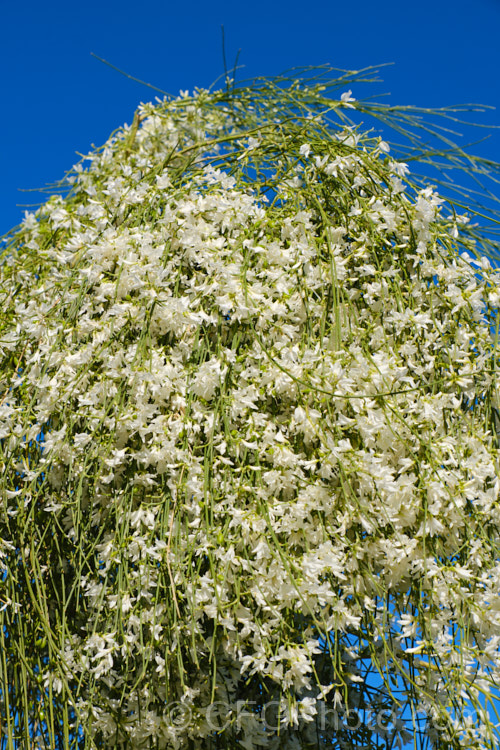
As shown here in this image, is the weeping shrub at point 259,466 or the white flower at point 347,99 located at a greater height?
the white flower at point 347,99

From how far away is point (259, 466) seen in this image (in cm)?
106

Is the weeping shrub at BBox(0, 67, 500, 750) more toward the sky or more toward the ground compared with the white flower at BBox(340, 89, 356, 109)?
more toward the ground

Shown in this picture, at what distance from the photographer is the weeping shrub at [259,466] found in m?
1.04

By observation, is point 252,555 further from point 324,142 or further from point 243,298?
point 324,142

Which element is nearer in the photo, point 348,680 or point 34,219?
point 348,680

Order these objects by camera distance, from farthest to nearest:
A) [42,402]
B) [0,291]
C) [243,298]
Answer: [0,291]
[42,402]
[243,298]

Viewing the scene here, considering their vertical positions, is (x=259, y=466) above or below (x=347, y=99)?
below

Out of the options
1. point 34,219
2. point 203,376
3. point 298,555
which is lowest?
point 298,555

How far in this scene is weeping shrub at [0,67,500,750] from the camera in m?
1.04

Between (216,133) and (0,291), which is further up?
(216,133)

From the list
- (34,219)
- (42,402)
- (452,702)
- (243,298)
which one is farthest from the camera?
(34,219)

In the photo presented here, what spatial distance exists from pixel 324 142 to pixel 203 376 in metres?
0.53

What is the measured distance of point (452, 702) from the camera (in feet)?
3.34

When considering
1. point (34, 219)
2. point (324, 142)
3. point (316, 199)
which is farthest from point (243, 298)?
point (34, 219)
